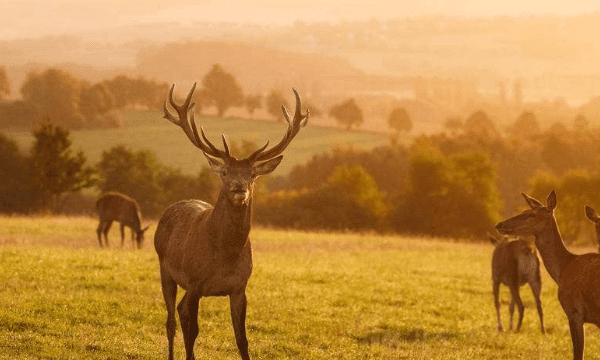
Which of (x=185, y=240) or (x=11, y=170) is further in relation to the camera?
(x=11, y=170)

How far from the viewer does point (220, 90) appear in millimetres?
129000

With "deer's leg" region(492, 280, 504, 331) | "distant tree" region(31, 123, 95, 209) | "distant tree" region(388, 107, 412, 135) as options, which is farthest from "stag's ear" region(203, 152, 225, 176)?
"distant tree" region(388, 107, 412, 135)

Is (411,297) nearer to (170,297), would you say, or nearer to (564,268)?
(564,268)

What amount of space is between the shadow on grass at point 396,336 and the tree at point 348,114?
111255 millimetres

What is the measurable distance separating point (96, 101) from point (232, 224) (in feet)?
332

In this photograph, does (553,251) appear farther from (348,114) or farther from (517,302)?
(348,114)

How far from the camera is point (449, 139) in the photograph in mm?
104375

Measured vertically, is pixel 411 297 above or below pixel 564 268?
below

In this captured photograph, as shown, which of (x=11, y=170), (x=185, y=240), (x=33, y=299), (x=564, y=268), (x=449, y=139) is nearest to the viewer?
(x=185, y=240)

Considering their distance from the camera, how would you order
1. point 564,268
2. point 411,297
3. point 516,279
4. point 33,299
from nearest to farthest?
point 564,268 < point 33,299 < point 516,279 < point 411,297

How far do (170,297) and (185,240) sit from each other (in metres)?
1.24

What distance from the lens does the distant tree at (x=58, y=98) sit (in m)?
105

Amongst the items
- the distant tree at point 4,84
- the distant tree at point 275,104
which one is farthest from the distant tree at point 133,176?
the distant tree at point 275,104

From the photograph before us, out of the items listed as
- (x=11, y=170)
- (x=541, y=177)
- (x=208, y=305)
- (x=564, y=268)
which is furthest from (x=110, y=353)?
(x=541, y=177)
